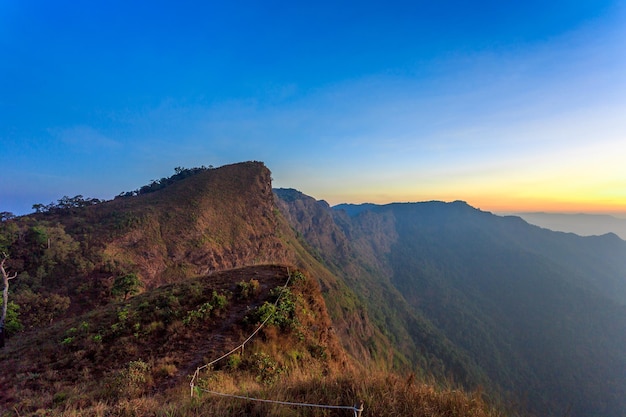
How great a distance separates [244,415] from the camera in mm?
4188

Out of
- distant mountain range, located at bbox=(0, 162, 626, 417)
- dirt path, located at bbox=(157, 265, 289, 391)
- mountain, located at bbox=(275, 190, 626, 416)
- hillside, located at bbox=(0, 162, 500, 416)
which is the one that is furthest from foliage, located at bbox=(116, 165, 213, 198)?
mountain, located at bbox=(275, 190, 626, 416)

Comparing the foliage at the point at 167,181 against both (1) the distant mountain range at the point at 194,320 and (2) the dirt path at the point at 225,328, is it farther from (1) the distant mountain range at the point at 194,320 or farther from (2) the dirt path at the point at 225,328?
(2) the dirt path at the point at 225,328

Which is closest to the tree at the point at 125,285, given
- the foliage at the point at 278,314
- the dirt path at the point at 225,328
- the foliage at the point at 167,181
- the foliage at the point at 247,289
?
the dirt path at the point at 225,328

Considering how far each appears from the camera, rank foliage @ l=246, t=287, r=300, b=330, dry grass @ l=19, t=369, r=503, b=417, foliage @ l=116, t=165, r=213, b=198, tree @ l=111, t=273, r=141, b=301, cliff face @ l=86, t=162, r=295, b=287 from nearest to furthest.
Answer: dry grass @ l=19, t=369, r=503, b=417 → foliage @ l=246, t=287, r=300, b=330 → tree @ l=111, t=273, r=141, b=301 → cliff face @ l=86, t=162, r=295, b=287 → foliage @ l=116, t=165, r=213, b=198

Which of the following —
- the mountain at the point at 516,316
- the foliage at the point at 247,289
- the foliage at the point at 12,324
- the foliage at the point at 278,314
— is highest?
the foliage at the point at 247,289

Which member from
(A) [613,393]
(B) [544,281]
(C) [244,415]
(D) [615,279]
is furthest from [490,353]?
(D) [615,279]

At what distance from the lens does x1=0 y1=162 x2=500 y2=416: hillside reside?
4500 millimetres

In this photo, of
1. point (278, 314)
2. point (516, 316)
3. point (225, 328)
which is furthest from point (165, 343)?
point (516, 316)

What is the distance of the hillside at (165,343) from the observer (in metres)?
4.50

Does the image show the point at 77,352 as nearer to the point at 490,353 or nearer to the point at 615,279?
the point at 490,353

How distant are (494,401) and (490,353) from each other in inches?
5473

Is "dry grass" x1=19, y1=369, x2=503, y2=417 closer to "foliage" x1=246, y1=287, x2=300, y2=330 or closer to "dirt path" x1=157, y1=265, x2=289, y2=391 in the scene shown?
"dirt path" x1=157, y1=265, x2=289, y2=391

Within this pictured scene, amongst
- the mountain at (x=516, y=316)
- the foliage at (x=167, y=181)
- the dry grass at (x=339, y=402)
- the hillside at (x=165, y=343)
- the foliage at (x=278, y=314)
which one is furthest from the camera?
the mountain at (x=516, y=316)

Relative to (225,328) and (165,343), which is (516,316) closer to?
(225,328)
